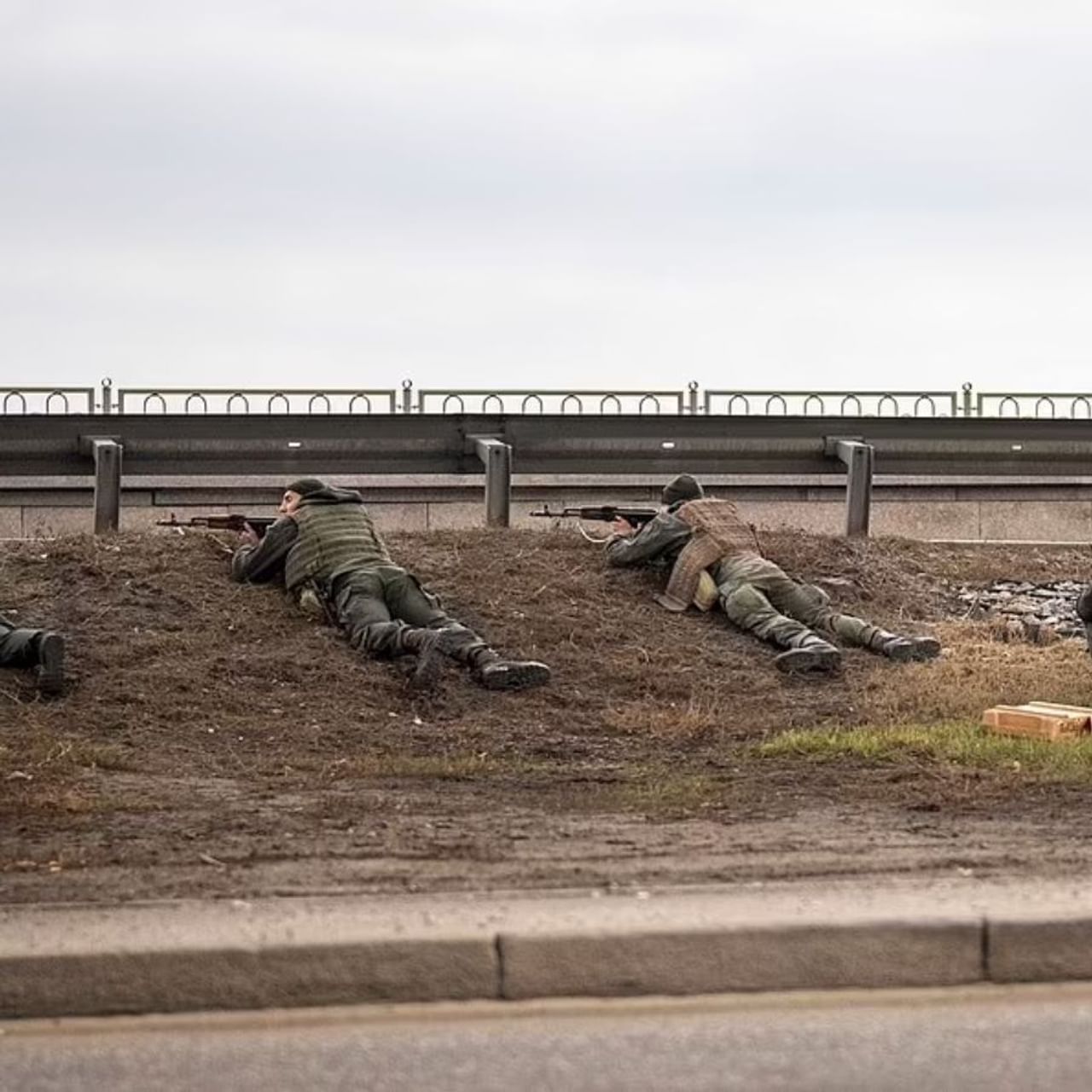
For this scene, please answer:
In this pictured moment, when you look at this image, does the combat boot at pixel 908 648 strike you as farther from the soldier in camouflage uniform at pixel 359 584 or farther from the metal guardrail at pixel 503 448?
the metal guardrail at pixel 503 448

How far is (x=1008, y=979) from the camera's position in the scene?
7.50m

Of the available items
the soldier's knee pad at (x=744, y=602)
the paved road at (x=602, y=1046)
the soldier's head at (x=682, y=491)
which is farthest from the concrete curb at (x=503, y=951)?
the soldier's head at (x=682, y=491)

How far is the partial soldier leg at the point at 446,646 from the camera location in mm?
13414

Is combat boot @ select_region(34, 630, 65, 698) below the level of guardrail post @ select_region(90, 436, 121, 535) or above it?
below

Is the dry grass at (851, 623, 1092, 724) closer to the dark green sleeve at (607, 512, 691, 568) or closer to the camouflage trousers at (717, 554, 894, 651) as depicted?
the camouflage trousers at (717, 554, 894, 651)

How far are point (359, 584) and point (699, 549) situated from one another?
8.06 ft

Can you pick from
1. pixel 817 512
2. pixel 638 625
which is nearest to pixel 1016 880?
pixel 638 625

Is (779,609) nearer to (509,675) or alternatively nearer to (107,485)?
(509,675)

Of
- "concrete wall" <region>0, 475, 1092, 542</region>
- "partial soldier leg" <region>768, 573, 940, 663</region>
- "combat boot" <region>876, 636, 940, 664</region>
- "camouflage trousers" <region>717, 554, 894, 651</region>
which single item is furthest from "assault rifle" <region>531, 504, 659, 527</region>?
"concrete wall" <region>0, 475, 1092, 542</region>

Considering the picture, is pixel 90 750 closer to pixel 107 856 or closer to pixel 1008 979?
pixel 107 856

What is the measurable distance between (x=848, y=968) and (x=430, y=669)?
6202 mm

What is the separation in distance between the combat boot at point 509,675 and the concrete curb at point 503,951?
5.61 m

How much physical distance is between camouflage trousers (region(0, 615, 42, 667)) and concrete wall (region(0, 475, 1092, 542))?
468 cm

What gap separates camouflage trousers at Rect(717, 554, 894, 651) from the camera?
14.7 m
